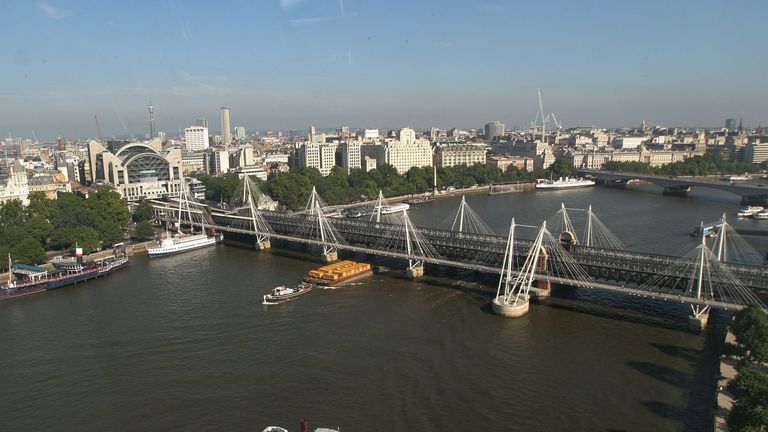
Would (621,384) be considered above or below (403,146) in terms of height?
below

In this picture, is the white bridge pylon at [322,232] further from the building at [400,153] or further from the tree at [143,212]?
the building at [400,153]

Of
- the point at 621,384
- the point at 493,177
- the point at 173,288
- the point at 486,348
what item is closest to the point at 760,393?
the point at 621,384

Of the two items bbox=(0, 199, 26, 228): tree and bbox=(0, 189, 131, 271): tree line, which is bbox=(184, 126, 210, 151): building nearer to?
bbox=(0, 189, 131, 271): tree line

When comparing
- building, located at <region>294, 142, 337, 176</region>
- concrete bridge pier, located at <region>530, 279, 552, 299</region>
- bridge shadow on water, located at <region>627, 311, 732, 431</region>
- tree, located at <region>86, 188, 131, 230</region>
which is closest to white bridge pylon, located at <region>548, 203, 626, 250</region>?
concrete bridge pier, located at <region>530, 279, 552, 299</region>

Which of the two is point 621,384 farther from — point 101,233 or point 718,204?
point 718,204

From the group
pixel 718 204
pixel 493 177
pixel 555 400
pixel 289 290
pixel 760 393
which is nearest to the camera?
pixel 760 393

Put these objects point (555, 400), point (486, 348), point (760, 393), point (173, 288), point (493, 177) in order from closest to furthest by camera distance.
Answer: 1. point (760, 393)
2. point (555, 400)
3. point (486, 348)
4. point (173, 288)
5. point (493, 177)
